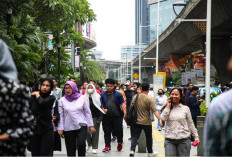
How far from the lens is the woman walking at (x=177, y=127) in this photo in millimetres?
6965

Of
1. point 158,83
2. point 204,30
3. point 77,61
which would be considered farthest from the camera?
point 77,61

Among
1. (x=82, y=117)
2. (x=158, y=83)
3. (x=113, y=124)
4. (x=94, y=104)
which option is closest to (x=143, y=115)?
(x=94, y=104)

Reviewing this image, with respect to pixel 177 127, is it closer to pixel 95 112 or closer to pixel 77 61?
pixel 95 112

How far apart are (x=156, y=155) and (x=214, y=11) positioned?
50.1ft

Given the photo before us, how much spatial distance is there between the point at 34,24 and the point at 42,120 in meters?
13.1

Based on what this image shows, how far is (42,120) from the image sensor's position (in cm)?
644

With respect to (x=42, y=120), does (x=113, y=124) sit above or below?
below

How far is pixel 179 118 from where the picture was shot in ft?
23.3

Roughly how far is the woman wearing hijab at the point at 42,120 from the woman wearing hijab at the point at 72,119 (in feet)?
3.27

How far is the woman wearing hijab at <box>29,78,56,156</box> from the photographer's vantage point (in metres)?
6.33

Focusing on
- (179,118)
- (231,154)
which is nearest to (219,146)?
(231,154)

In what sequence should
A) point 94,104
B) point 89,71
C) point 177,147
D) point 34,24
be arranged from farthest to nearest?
point 89,71, point 34,24, point 94,104, point 177,147

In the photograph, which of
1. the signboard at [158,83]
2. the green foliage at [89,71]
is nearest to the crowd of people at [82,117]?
the signboard at [158,83]

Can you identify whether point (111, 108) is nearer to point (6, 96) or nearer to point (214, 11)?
point (6, 96)
